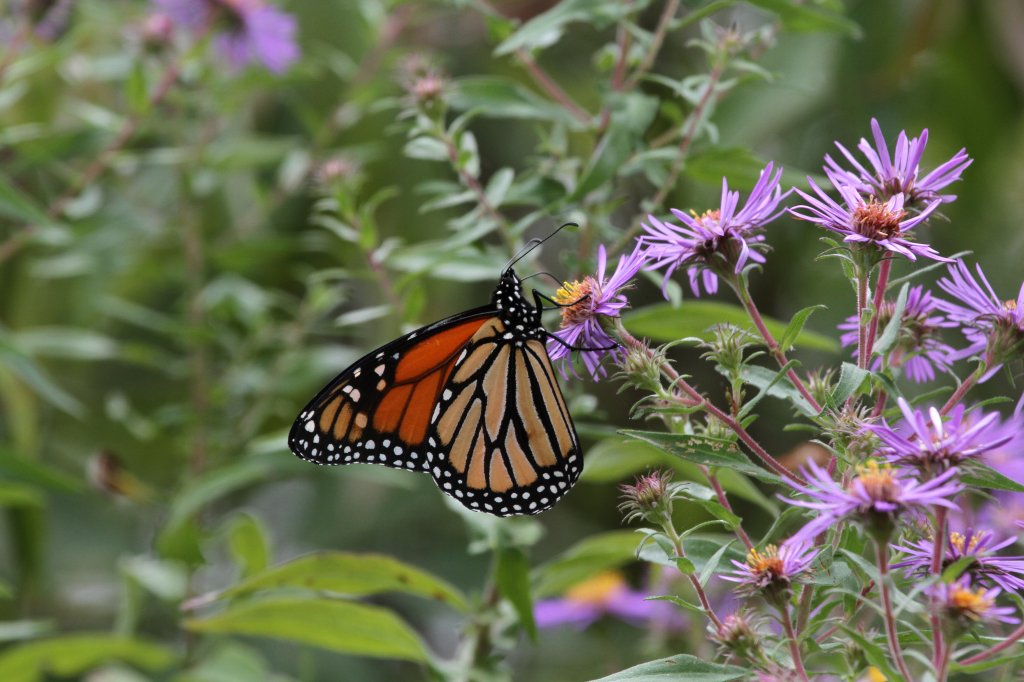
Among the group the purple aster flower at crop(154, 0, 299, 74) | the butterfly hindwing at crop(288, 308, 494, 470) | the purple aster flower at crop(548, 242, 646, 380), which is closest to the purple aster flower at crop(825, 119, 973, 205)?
the purple aster flower at crop(548, 242, 646, 380)

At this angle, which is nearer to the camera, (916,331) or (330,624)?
(916,331)

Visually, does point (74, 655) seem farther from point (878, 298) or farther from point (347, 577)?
point (878, 298)

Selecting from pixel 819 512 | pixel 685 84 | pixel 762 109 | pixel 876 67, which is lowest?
pixel 819 512

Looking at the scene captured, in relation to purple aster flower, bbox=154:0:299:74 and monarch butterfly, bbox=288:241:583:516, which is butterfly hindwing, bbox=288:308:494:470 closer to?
monarch butterfly, bbox=288:241:583:516

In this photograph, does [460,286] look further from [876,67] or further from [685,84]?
[685,84]

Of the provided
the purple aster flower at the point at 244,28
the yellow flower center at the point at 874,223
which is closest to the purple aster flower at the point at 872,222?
the yellow flower center at the point at 874,223

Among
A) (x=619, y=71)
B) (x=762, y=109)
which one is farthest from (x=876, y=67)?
(x=619, y=71)

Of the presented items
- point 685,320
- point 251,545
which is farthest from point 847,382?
point 251,545
